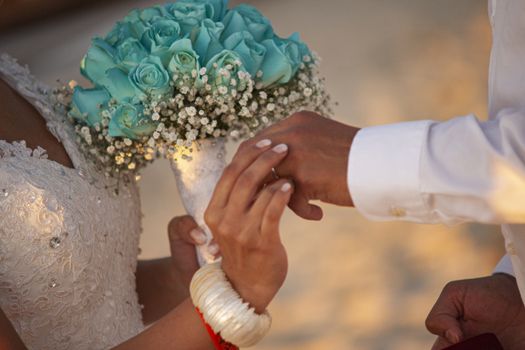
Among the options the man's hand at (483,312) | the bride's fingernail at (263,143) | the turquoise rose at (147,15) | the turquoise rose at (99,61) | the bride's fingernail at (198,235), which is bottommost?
the man's hand at (483,312)

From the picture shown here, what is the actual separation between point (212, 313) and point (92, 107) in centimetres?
56

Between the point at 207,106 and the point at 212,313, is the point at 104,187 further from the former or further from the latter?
the point at 212,313

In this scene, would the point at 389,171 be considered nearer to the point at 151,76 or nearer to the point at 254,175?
the point at 254,175

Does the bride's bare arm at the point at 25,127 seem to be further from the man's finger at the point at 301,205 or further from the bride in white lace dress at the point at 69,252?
the man's finger at the point at 301,205

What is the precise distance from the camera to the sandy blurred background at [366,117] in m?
4.00

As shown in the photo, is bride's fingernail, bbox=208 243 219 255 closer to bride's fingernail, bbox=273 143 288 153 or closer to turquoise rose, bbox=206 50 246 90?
turquoise rose, bbox=206 50 246 90

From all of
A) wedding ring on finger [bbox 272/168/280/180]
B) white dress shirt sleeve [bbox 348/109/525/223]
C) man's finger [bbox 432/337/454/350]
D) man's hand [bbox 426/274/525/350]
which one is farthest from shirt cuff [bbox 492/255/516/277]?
wedding ring on finger [bbox 272/168/280/180]

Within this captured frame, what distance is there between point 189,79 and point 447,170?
60cm

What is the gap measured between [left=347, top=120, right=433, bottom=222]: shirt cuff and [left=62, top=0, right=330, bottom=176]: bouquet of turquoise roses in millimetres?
397

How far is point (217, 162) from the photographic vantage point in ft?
5.63

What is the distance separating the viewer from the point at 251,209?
132 cm

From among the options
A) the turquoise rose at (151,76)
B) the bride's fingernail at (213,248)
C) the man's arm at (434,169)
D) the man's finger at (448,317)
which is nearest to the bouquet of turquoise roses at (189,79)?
the turquoise rose at (151,76)

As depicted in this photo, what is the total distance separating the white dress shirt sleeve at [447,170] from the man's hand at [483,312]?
38 centimetres

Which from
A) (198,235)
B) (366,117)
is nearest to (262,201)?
(198,235)
